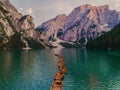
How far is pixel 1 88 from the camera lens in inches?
3691

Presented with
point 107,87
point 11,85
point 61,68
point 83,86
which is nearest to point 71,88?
point 83,86

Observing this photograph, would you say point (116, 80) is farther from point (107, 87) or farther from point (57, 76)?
point (57, 76)

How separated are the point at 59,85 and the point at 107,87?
91.2 metres

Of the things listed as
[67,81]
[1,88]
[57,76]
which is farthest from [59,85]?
[67,81]

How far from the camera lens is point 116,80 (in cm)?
11538

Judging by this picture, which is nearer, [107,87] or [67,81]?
[107,87]

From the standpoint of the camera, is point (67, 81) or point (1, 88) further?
point (67, 81)

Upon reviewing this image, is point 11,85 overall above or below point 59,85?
below

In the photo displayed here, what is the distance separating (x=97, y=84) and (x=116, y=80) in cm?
1295

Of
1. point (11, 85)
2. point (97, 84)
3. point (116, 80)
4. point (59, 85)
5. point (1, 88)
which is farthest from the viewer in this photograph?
point (116, 80)

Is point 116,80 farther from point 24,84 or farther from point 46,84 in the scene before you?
point 24,84

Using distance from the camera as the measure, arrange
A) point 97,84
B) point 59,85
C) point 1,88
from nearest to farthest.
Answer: point 59,85 → point 1,88 → point 97,84

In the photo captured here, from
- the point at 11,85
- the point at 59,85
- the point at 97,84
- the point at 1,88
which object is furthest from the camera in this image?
the point at 97,84

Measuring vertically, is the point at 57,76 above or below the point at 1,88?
above
